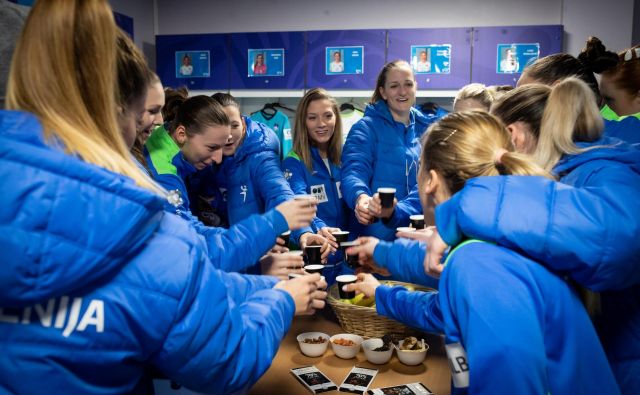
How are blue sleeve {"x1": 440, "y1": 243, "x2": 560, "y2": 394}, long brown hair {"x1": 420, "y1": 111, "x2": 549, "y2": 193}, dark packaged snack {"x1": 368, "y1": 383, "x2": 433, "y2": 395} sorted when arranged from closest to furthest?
blue sleeve {"x1": 440, "y1": 243, "x2": 560, "y2": 394} < long brown hair {"x1": 420, "y1": 111, "x2": 549, "y2": 193} < dark packaged snack {"x1": 368, "y1": 383, "x2": 433, "y2": 395}

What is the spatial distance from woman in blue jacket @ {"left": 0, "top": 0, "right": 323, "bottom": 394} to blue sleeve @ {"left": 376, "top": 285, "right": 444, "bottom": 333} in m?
0.81

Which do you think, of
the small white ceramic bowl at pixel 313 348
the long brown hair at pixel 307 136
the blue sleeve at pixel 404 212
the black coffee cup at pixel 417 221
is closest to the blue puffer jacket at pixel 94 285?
the small white ceramic bowl at pixel 313 348

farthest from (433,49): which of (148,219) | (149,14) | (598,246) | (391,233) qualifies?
(148,219)

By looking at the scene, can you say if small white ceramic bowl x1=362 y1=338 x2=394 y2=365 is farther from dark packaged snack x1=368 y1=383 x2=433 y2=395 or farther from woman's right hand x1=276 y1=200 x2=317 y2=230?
woman's right hand x1=276 y1=200 x2=317 y2=230

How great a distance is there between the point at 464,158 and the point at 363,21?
5361mm

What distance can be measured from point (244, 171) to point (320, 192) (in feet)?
1.70

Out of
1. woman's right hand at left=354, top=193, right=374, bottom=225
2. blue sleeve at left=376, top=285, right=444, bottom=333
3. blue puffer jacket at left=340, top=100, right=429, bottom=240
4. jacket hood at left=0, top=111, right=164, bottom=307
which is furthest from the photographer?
blue puffer jacket at left=340, top=100, right=429, bottom=240

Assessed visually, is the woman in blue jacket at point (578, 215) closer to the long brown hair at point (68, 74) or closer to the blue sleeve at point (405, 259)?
the blue sleeve at point (405, 259)

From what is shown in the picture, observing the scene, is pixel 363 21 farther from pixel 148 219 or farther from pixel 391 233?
pixel 148 219

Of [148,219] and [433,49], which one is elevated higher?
[433,49]

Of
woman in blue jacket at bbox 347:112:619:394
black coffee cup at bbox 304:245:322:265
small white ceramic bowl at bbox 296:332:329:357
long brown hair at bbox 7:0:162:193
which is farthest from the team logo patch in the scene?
long brown hair at bbox 7:0:162:193

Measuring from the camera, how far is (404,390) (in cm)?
160

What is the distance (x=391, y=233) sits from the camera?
3.22 meters

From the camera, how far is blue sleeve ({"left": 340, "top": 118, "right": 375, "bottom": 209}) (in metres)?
3.14
